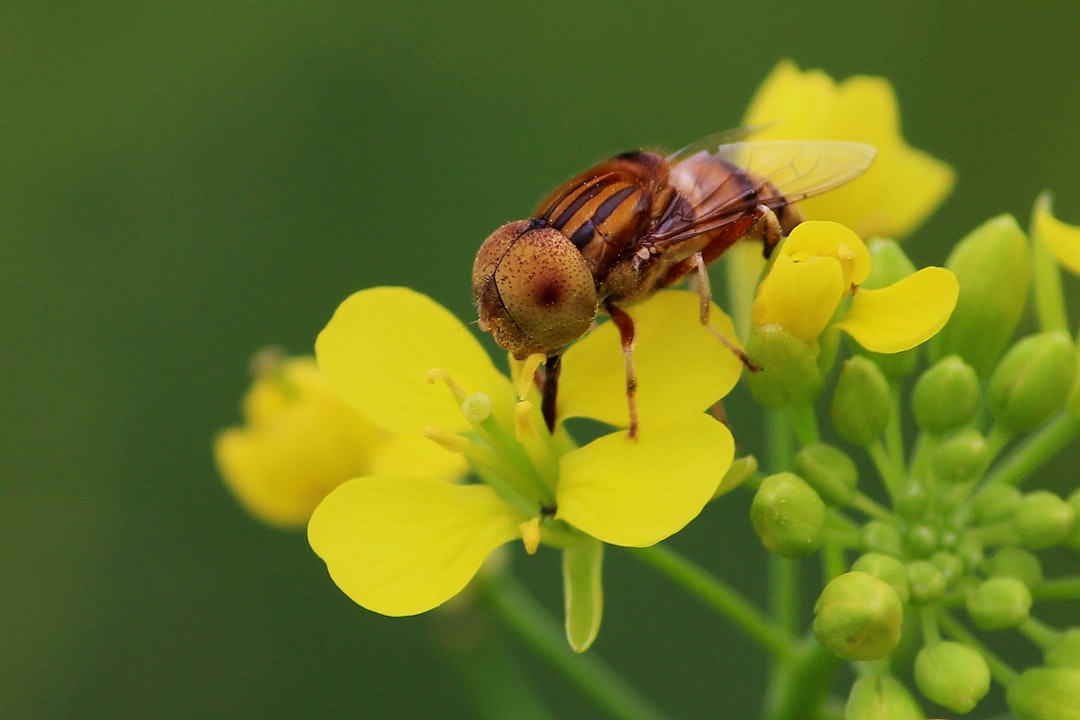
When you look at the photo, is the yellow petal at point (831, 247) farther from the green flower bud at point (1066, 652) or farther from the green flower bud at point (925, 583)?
the green flower bud at point (1066, 652)

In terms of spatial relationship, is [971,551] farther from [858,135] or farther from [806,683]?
[858,135]

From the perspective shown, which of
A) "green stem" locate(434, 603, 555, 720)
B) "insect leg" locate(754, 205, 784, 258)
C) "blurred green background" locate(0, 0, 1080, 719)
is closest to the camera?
"insect leg" locate(754, 205, 784, 258)

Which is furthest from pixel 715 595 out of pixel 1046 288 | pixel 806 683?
pixel 1046 288

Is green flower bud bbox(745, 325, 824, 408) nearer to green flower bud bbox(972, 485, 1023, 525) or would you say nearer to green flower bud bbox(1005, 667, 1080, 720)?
green flower bud bbox(972, 485, 1023, 525)

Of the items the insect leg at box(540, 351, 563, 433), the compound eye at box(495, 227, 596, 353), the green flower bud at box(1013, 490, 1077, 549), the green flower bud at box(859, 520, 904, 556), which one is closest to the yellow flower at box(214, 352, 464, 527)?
the insect leg at box(540, 351, 563, 433)

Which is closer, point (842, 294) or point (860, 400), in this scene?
point (842, 294)
